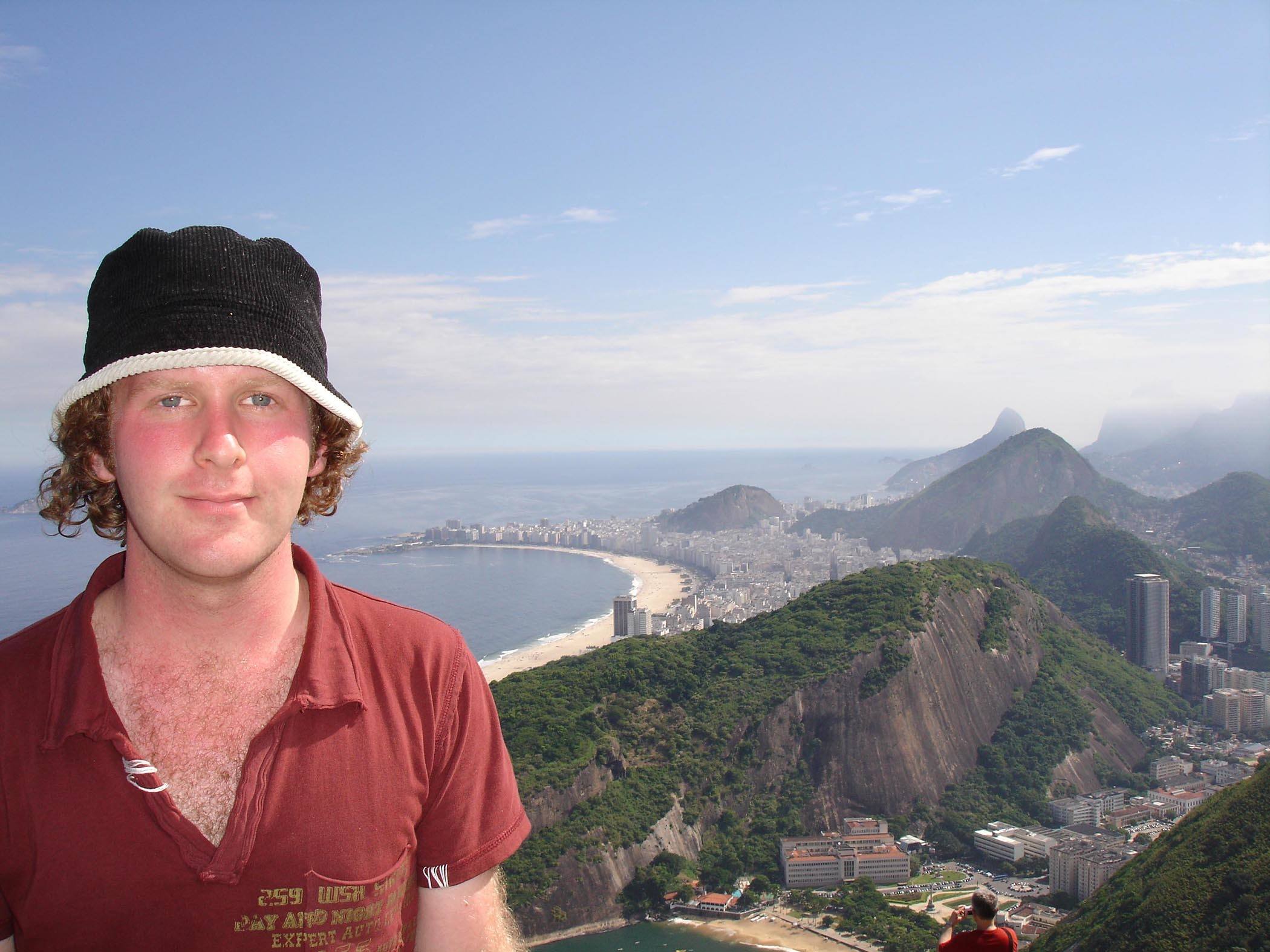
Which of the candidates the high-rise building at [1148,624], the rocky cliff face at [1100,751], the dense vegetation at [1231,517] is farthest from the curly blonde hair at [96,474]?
the dense vegetation at [1231,517]

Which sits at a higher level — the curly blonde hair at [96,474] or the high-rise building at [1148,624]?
the curly blonde hair at [96,474]

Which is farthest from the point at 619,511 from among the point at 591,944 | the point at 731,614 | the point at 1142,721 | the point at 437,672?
the point at 437,672

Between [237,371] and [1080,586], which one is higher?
[237,371]

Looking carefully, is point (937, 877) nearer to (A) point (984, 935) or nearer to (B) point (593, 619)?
(A) point (984, 935)

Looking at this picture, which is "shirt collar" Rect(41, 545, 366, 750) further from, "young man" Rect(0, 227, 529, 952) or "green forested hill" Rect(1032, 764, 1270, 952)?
"green forested hill" Rect(1032, 764, 1270, 952)

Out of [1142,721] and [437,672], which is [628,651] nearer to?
[1142,721]

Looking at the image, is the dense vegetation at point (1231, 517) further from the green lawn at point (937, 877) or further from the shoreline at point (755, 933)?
the shoreline at point (755, 933)

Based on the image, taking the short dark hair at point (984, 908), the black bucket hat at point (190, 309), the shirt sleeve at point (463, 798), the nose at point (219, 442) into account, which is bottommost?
the short dark hair at point (984, 908)

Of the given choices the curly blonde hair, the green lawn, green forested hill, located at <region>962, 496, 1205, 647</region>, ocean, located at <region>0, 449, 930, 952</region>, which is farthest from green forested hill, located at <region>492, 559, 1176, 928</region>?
the curly blonde hair
